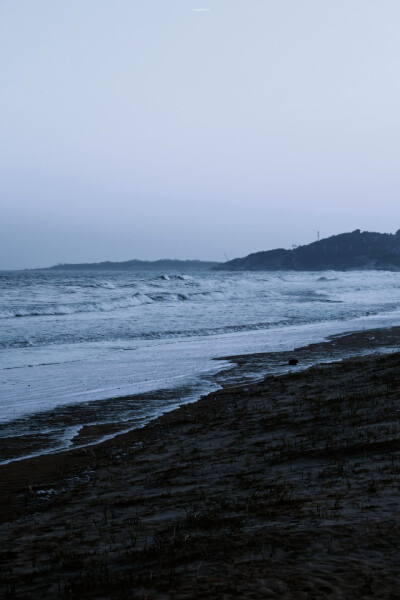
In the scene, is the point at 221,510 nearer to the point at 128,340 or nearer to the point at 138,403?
the point at 138,403

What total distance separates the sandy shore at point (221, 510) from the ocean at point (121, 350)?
201 cm

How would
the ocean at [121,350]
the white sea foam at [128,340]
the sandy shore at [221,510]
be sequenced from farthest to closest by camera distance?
the white sea foam at [128,340] < the ocean at [121,350] < the sandy shore at [221,510]

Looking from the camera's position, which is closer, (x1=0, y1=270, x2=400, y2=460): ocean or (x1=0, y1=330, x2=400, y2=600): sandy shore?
(x1=0, y1=330, x2=400, y2=600): sandy shore

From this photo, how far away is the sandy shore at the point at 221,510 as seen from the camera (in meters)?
4.03

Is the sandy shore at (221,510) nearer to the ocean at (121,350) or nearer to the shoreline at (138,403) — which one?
the shoreline at (138,403)

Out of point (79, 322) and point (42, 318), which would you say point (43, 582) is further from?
point (42, 318)

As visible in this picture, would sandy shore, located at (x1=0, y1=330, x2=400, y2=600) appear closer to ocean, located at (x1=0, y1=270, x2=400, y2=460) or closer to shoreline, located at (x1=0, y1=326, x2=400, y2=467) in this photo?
shoreline, located at (x1=0, y1=326, x2=400, y2=467)

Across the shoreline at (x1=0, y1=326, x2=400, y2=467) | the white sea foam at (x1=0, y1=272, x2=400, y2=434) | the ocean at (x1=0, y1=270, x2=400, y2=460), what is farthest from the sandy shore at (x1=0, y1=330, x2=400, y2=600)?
the white sea foam at (x1=0, y1=272, x2=400, y2=434)

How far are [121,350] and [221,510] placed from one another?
55.6 feet

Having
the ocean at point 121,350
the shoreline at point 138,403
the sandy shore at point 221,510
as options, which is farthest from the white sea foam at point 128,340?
the sandy shore at point 221,510

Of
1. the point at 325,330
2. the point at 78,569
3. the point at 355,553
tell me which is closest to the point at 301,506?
the point at 355,553

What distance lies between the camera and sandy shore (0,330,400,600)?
13.2ft

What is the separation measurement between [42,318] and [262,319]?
1318 cm

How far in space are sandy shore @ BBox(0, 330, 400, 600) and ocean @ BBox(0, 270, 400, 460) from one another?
2.01 metres
